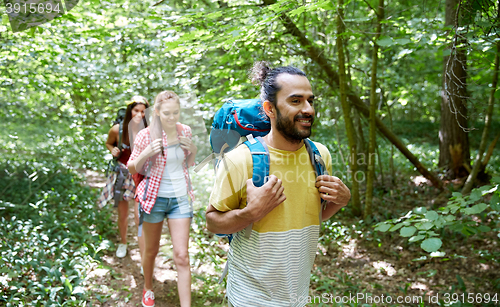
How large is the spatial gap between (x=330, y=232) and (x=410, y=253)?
127cm

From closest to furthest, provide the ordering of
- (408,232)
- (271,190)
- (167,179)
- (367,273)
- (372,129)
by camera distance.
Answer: (271,190)
(408,232)
(167,179)
(367,273)
(372,129)

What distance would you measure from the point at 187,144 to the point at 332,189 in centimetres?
180

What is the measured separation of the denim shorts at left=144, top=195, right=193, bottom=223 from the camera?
3.30 metres

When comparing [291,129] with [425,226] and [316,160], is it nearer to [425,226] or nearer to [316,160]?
[316,160]

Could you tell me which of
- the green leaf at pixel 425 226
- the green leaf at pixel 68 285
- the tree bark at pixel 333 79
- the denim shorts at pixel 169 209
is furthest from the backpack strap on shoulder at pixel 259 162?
the tree bark at pixel 333 79

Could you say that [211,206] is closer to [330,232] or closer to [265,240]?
[265,240]

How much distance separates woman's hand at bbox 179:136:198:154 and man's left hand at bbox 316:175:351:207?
165 cm

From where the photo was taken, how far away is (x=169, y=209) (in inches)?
131

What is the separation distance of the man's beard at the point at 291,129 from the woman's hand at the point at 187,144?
1.53m

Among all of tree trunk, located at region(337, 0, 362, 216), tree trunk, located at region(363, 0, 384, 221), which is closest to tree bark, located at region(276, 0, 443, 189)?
tree trunk, located at region(337, 0, 362, 216)

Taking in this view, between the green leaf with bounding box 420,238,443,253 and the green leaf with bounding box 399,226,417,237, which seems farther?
the green leaf with bounding box 399,226,417,237

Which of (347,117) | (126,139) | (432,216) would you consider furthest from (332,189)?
(126,139)

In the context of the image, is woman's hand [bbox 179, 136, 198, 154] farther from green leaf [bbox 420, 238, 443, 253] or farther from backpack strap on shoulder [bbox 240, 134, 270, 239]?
green leaf [bbox 420, 238, 443, 253]

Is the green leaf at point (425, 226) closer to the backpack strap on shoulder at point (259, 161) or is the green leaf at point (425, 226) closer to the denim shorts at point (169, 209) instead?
the backpack strap on shoulder at point (259, 161)
